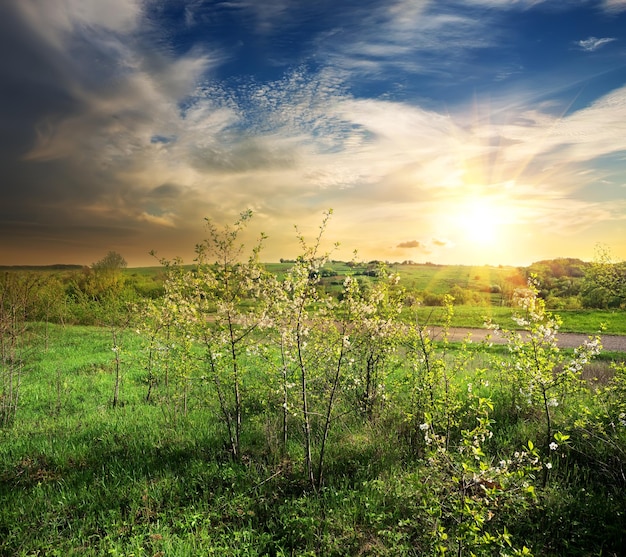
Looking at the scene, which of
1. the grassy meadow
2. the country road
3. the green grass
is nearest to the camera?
the grassy meadow

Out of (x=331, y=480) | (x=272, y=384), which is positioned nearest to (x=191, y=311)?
(x=272, y=384)

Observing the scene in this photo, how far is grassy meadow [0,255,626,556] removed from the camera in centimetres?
552

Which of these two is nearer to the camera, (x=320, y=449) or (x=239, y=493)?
(x=239, y=493)

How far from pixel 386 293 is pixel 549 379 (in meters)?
3.57

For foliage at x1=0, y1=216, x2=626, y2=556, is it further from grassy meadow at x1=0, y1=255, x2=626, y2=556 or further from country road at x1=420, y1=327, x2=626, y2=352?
country road at x1=420, y1=327, x2=626, y2=352

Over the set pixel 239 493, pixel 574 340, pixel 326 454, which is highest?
pixel 574 340

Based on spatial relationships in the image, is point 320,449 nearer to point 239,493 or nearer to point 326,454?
point 326,454

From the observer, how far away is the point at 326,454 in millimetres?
7816

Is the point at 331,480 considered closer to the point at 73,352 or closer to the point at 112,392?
the point at 112,392

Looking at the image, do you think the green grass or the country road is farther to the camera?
the country road

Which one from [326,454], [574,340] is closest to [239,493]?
[326,454]

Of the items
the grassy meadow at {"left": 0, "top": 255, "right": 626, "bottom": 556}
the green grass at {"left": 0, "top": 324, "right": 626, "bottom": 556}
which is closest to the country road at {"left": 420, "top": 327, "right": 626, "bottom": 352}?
the grassy meadow at {"left": 0, "top": 255, "right": 626, "bottom": 556}

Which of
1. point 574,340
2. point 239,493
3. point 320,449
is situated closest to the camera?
point 239,493

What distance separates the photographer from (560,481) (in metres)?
6.88
